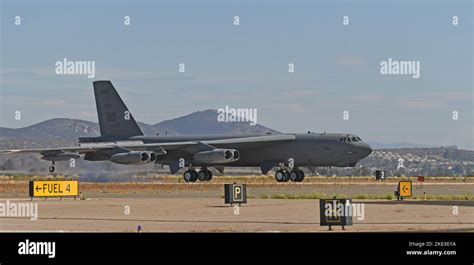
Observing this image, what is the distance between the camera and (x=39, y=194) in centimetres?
4816

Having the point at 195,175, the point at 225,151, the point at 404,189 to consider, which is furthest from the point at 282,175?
the point at 404,189

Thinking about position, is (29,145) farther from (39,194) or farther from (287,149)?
(39,194)

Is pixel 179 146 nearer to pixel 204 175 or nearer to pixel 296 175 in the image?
pixel 204 175

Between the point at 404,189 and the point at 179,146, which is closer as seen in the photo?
the point at 404,189

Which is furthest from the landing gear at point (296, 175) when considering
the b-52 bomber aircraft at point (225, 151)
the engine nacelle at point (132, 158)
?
the engine nacelle at point (132, 158)

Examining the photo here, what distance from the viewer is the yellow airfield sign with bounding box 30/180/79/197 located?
48031 millimetres

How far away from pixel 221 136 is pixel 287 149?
8003 millimetres

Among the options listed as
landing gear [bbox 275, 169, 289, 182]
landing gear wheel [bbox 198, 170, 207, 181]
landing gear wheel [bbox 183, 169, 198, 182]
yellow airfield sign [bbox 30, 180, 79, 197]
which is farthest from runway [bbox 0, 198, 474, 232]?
landing gear wheel [bbox 198, 170, 207, 181]

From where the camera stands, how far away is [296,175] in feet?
232

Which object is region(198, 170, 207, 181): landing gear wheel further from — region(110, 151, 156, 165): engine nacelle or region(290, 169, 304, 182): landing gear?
region(290, 169, 304, 182): landing gear

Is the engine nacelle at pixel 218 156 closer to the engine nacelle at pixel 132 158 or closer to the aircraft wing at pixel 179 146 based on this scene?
the aircraft wing at pixel 179 146

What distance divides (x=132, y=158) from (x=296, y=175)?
521 inches

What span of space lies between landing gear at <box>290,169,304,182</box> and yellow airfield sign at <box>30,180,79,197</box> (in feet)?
83.9
